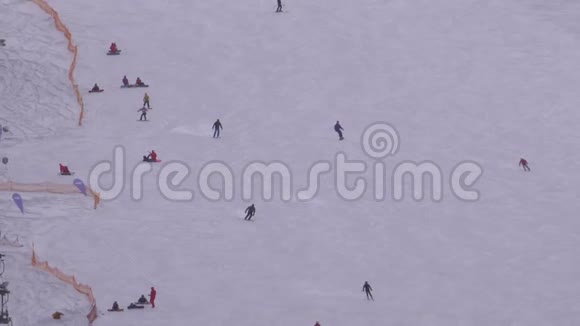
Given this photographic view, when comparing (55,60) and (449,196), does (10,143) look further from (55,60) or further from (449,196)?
(449,196)

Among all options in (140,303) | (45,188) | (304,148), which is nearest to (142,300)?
(140,303)

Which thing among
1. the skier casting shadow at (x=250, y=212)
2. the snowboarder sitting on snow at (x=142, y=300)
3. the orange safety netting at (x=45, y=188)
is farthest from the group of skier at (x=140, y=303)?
the orange safety netting at (x=45, y=188)

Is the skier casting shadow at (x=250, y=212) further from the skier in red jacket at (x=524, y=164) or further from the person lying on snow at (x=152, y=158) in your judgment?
the skier in red jacket at (x=524, y=164)

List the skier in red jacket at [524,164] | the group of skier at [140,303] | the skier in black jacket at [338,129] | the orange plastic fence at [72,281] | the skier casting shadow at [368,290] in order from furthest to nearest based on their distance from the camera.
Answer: the skier in black jacket at [338,129] → the skier in red jacket at [524,164] → the skier casting shadow at [368,290] → the group of skier at [140,303] → the orange plastic fence at [72,281]

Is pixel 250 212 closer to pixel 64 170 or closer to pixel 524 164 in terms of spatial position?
pixel 64 170

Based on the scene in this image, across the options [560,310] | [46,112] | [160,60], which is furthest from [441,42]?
[560,310]

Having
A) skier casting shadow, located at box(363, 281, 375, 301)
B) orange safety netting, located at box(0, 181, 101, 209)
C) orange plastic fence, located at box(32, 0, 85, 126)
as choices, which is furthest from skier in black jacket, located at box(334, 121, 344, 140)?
skier casting shadow, located at box(363, 281, 375, 301)
